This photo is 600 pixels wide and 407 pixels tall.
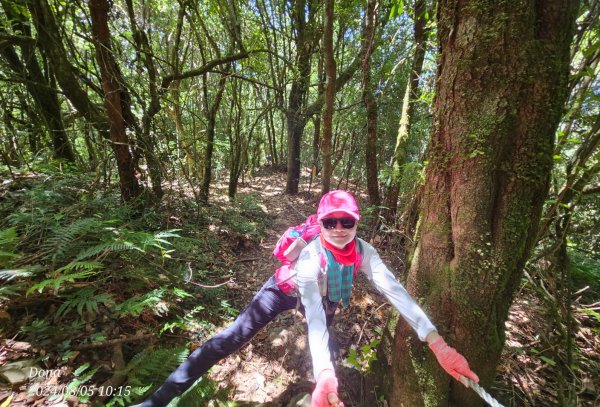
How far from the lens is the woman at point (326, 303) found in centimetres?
186

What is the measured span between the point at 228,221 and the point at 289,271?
347 cm

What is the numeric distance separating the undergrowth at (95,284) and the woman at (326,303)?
1.02 ft

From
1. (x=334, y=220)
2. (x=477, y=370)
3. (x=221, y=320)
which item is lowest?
(x=221, y=320)

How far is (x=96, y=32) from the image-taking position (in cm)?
342

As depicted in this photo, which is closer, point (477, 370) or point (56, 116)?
point (477, 370)

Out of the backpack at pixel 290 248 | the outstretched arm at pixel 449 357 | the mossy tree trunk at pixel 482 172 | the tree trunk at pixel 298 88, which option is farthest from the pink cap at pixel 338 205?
the tree trunk at pixel 298 88

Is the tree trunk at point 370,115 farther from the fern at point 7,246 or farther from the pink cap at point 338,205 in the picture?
the fern at point 7,246

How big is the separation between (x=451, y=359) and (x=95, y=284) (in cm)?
344

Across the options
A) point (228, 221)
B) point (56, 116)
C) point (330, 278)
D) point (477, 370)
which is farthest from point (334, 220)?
point (56, 116)

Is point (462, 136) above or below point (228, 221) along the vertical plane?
above

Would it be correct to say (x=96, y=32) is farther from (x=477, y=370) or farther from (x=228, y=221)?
(x=477, y=370)

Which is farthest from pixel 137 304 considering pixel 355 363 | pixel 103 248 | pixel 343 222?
pixel 355 363

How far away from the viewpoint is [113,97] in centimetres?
372

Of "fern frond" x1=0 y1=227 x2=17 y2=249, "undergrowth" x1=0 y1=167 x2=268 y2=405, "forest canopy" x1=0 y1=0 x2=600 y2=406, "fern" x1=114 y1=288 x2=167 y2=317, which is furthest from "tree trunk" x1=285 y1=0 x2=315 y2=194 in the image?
"fern frond" x1=0 y1=227 x2=17 y2=249
